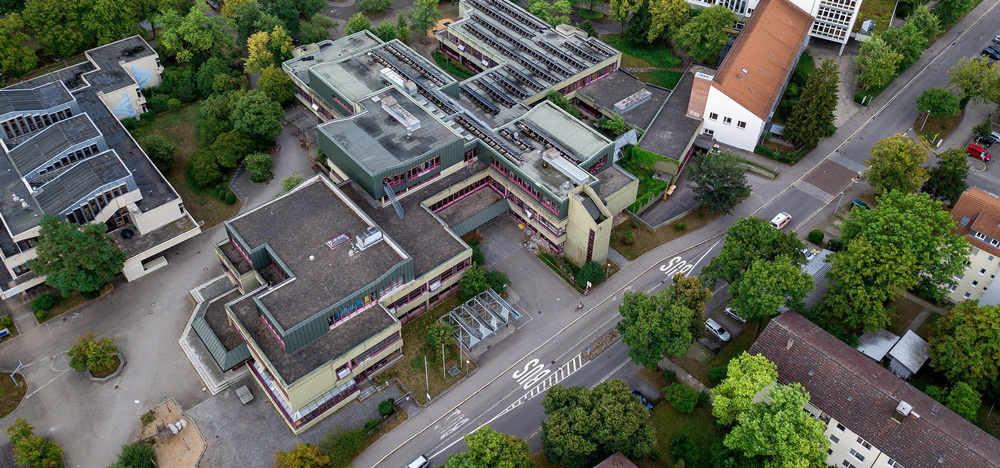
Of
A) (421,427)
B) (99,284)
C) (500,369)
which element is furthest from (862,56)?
(99,284)

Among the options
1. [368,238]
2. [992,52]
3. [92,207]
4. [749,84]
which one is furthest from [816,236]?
[92,207]

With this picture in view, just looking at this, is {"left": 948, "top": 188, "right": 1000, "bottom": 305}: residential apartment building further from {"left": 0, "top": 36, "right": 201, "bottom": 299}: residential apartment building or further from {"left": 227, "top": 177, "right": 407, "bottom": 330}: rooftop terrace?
{"left": 0, "top": 36, "right": 201, "bottom": 299}: residential apartment building

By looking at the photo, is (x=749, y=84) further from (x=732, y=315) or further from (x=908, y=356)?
(x=908, y=356)

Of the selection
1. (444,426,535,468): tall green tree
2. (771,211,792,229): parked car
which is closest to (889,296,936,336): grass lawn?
(771,211,792,229): parked car

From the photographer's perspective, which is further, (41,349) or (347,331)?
(41,349)

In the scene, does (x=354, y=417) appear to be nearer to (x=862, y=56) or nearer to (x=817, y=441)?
(x=817, y=441)

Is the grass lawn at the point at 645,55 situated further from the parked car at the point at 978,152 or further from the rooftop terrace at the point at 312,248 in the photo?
the rooftop terrace at the point at 312,248
